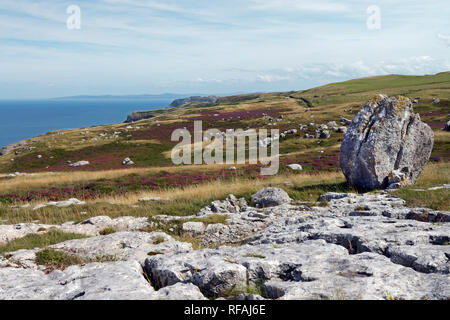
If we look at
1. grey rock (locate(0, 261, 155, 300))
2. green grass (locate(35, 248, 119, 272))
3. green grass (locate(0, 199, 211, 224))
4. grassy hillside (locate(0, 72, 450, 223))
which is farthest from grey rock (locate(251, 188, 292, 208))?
grey rock (locate(0, 261, 155, 300))

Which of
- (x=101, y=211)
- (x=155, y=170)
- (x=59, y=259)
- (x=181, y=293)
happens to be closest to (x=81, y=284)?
(x=181, y=293)

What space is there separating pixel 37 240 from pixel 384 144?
18.5 m

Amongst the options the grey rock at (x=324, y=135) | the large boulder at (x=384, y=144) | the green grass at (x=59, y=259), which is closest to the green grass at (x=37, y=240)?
the green grass at (x=59, y=259)

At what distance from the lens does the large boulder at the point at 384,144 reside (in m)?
18.4

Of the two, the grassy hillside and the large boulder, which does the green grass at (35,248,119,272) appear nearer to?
the grassy hillside

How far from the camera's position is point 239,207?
1644cm

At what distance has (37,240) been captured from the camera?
10.1 metres

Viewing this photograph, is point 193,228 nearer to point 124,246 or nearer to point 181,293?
point 124,246

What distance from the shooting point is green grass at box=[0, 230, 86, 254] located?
913cm

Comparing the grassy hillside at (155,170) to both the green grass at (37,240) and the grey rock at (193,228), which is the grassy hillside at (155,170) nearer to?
the grey rock at (193,228)

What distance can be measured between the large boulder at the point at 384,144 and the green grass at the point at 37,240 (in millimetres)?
15956
